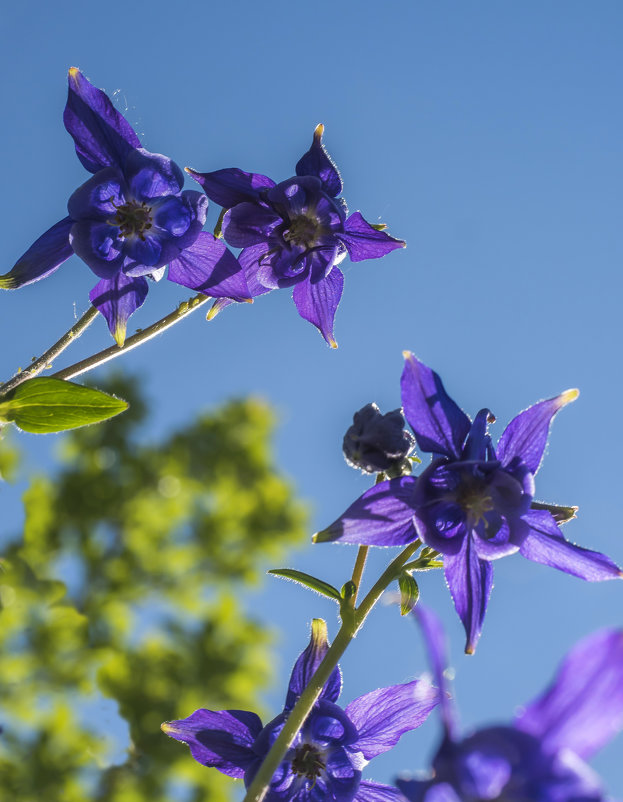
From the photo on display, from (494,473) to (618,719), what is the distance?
2.83 feet

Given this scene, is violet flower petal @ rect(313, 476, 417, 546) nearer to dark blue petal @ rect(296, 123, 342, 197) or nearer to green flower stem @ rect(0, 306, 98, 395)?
green flower stem @ rect(0, 306, 98, 395)

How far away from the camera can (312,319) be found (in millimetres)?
2455

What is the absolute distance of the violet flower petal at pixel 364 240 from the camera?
2387 mm

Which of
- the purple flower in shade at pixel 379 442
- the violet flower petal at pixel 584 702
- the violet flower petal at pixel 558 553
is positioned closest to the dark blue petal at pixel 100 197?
the purple flower in shade at pixel 379 442

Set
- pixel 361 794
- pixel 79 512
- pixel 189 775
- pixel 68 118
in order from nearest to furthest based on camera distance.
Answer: pixel 361 794 → pixel 68 118 → pixel 189 775 → pixel 79 512

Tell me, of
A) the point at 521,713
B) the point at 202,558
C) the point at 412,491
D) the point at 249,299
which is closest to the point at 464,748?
the point at 521,713

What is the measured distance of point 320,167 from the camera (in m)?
2.40

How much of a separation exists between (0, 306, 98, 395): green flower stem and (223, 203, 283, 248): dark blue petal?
1.59 ft

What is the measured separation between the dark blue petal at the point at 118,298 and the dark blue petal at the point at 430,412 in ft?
2.55

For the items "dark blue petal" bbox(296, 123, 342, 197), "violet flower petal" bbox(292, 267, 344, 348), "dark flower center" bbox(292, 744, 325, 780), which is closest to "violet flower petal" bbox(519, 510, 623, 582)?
"dark flower center" bbox(292, 744, 325, 780)

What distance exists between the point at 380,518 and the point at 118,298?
3.18ft

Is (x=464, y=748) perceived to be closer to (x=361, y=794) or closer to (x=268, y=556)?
(x=361, y=794)

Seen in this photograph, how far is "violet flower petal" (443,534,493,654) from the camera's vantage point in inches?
66.8

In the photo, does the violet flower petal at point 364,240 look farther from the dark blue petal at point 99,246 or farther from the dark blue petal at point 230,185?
the dark blue petal at point 99,246
